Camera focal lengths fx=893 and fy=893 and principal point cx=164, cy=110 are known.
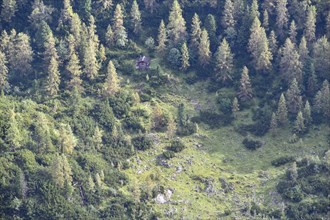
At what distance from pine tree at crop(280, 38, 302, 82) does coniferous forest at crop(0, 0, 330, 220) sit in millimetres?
254

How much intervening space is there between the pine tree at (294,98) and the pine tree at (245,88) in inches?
354

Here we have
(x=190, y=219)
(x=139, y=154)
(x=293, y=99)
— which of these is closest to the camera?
(x=190, y=219)

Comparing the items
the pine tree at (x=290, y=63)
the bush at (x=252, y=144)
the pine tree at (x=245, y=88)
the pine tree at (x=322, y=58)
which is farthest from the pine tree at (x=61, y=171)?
the pine tree at (x=322, y=58)

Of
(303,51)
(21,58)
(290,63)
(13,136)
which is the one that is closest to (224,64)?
(290,63)

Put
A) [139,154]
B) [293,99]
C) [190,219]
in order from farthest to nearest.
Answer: [293,99] → [139,154] → [190,219]

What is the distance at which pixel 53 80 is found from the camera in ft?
607

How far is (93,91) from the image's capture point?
187 m

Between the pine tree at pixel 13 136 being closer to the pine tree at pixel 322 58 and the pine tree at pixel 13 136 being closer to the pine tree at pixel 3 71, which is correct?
the pine tree at pixel 3 71

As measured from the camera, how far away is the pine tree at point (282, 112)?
182 metres

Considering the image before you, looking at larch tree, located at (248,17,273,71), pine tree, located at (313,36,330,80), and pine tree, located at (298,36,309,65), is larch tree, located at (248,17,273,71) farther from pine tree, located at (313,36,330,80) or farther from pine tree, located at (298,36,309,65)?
pine tree, located at (313,36,330,80)

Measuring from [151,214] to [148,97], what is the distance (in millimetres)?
35863

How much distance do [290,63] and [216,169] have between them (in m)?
33.0

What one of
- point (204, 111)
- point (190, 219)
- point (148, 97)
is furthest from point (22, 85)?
point (190, 219)

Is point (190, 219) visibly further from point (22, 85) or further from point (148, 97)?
point (22, 85)
